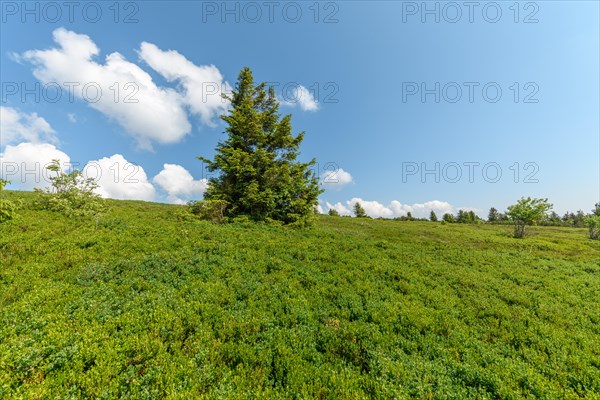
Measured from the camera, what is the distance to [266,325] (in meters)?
6.93

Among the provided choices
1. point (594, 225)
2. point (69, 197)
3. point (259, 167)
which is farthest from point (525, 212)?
point (69, 197)

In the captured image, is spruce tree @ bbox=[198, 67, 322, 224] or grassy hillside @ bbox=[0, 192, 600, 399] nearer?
grassy hillside @ bbox=[0, 192, 600, 399]

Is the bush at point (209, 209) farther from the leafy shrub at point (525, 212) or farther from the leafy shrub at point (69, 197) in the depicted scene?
the leafy shrub at point (525, 212)

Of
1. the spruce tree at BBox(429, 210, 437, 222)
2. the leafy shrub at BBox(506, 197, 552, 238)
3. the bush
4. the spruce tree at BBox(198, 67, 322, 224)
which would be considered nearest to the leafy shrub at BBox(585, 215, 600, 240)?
the leafy shrub at BBox(506, 197, 552, 238)

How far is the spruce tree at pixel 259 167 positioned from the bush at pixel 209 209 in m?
0.76

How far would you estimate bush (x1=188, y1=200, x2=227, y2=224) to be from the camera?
19844 millimetres

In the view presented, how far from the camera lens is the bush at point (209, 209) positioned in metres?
19.8

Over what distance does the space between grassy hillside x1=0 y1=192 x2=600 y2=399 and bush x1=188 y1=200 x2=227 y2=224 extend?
6.49 m

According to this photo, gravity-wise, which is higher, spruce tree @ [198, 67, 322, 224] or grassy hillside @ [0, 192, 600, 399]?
spruce tree @ [198, 67, 322, 224]

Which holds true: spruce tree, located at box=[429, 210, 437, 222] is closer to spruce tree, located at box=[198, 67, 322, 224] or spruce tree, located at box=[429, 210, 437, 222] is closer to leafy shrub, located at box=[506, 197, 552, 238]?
leafy shrub, located at box=[506, 197, 552, 238]

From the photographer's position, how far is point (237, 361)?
5.64m

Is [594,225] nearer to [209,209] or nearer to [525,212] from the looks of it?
[525,212]

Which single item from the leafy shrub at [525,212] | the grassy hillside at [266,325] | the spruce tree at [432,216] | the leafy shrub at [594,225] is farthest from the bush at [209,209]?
the spruce tree at [432,216]

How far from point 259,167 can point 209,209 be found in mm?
5793
